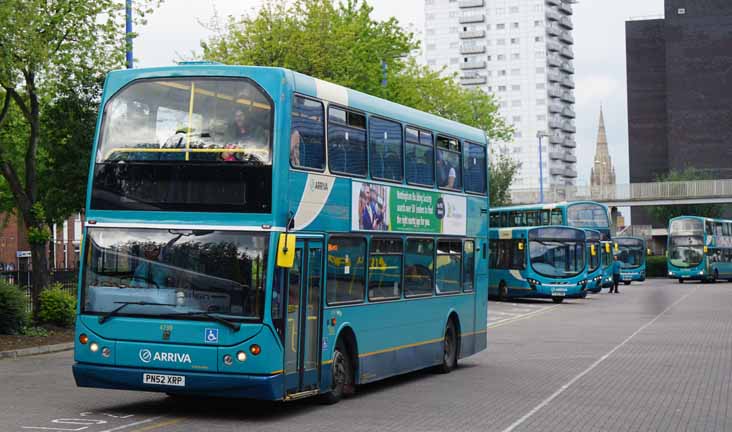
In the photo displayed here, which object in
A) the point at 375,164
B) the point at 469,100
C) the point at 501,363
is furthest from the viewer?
the point at 469,100

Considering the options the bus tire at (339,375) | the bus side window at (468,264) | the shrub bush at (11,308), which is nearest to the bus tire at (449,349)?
the bus side window at (468,264)

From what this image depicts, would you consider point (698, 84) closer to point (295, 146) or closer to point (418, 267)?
point (418, 267)

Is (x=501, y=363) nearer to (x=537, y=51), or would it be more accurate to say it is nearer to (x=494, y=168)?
(x=494, y=168)

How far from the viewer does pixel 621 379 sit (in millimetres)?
18516

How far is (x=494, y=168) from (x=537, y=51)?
87.0m

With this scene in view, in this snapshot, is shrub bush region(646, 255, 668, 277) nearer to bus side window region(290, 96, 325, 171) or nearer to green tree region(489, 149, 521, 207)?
green tree region(489, 149, 521, 207)

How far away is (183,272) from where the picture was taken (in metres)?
13.0

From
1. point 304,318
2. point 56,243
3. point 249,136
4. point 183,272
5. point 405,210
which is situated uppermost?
point 56,243

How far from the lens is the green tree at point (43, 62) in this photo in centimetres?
2561

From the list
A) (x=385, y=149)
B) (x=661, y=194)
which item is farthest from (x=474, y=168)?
(x=661, y=194)

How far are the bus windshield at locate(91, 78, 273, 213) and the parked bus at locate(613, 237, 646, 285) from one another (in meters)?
73.2

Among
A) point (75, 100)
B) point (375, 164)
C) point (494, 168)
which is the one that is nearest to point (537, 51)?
point (494, 168)

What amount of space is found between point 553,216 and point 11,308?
3294 cm

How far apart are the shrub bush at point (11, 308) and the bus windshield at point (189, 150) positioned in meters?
12.6
